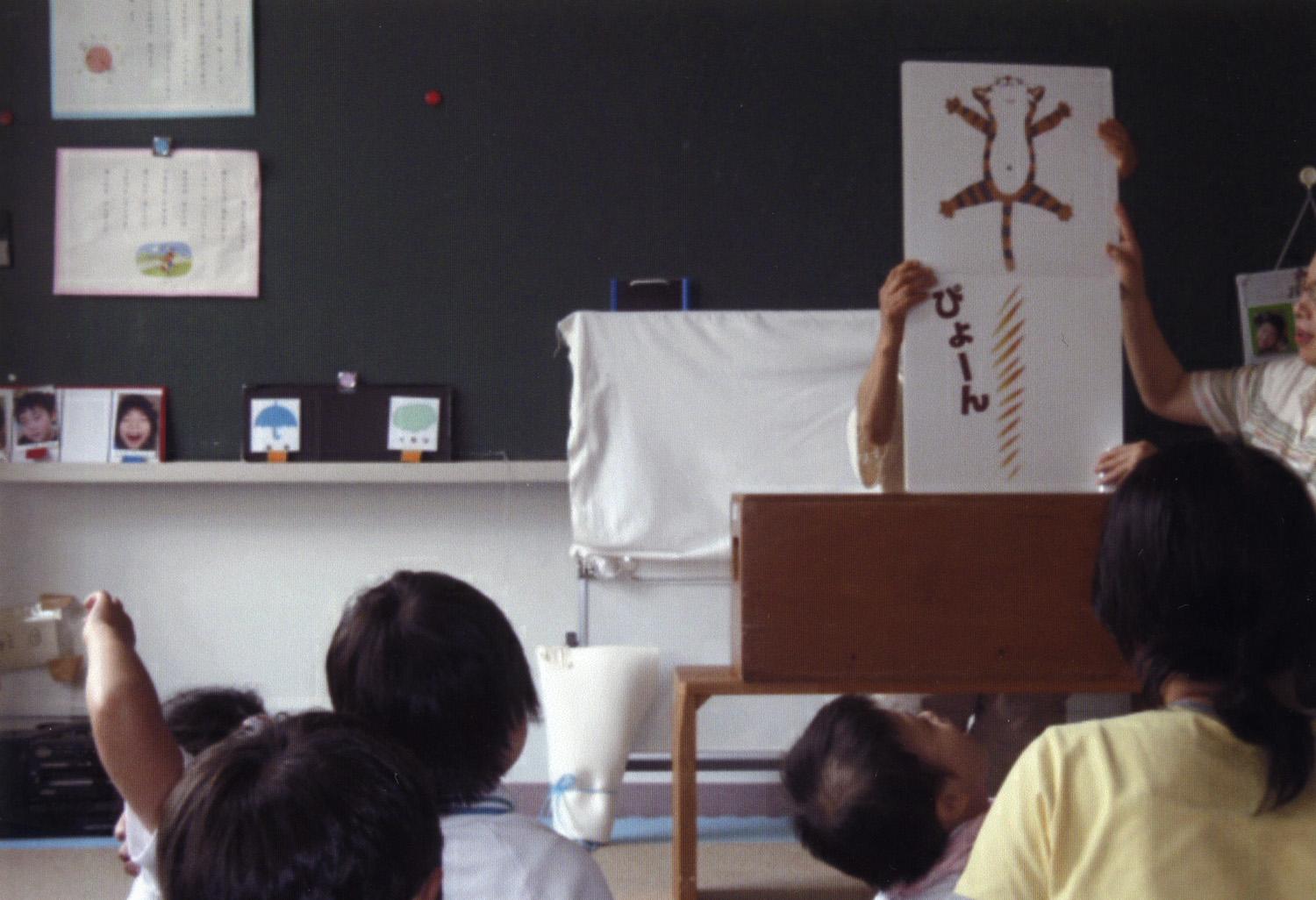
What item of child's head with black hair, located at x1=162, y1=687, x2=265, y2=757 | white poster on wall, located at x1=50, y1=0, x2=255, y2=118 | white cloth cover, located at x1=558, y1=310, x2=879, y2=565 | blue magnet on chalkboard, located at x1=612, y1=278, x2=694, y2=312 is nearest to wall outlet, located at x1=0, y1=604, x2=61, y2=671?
white poster on wall, located at x1=50, y1=0, x2=255, y2=118

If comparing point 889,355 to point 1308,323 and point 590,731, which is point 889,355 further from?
point 590,731

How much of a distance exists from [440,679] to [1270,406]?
5.88ft

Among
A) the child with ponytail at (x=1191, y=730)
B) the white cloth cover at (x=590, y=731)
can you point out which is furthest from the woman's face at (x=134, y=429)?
the child with ponytail at (x=1191, y=730)

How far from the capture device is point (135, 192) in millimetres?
3617

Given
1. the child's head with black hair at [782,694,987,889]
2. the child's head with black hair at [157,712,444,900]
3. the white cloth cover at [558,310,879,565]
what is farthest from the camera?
the white cloth cover at [558,310,879,565]

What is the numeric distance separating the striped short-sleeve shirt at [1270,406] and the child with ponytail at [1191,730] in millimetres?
1366

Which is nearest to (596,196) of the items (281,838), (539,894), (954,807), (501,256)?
(501,256)

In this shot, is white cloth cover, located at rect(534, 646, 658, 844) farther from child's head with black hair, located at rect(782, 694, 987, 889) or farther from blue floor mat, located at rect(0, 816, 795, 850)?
child's head with black hair, located at rect(782, 694, 987, 889)

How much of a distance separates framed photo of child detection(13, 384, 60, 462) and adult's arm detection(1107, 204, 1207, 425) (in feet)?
9.56

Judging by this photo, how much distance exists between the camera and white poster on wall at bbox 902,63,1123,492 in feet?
7.06

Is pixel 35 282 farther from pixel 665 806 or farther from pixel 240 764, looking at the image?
pixel 240 764

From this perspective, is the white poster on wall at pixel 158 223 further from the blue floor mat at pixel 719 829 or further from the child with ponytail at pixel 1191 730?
the child with ponytail at pixel 1191 730

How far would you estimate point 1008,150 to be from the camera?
2.20m

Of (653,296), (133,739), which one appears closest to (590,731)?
(653,296)
